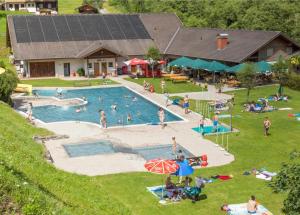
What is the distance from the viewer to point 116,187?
19.9 metres

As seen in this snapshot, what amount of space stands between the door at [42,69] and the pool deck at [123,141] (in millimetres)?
19784

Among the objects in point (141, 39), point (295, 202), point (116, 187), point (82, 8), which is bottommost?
point (116, 187)

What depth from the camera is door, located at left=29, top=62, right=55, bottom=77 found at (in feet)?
163

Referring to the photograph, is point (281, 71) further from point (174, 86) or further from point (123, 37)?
point (123, 37)

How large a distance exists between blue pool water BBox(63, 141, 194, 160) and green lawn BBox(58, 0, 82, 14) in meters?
83.1

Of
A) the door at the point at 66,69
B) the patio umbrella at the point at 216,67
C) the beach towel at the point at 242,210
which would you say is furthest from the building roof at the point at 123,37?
the beach towel at the point at 242,210

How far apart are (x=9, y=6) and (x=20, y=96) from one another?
2778 inches

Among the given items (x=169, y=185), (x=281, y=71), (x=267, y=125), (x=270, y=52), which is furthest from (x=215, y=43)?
(x=169, y=185)

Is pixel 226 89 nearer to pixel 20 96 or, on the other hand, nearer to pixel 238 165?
pixel 20 96

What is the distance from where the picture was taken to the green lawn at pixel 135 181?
12945mm

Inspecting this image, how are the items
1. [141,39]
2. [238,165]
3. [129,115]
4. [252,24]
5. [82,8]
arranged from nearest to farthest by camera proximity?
1. [238,165]
2. [129,115]
3. [141,39]
4. [252,24]
5. [82,8]

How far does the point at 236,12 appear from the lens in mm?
73875

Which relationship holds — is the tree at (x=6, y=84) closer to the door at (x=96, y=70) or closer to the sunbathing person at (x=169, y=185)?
the door at (x=96, y=70)

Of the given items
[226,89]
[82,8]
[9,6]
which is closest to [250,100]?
[226,89]
